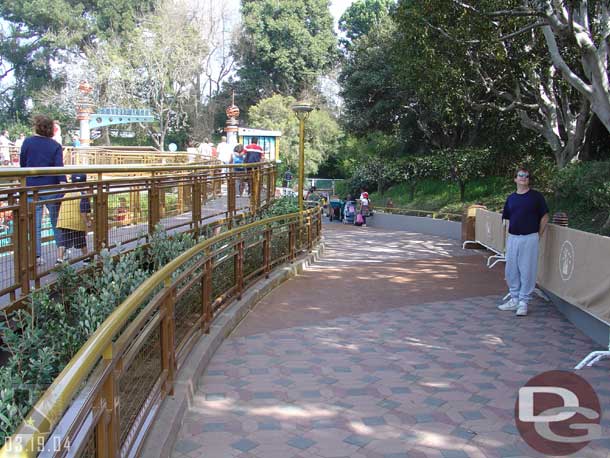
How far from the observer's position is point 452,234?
18.3 m

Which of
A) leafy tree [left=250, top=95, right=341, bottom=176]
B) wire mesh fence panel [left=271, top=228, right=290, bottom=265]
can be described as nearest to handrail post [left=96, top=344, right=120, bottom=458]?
wire mesh fence panel [left=271, top=228, right=290, bottom=265]

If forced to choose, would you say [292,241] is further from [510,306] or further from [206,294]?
[206,294]

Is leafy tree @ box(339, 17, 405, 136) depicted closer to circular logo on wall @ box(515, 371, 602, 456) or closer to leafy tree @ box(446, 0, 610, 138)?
Result: leafy tree @ box(446, 0, 610, 138)

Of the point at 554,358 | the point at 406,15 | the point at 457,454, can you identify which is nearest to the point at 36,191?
the point at 457,454

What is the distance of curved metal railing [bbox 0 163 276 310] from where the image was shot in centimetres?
424

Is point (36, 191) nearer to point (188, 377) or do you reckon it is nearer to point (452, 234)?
point (188, 377)

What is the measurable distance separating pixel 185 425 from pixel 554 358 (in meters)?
3.52

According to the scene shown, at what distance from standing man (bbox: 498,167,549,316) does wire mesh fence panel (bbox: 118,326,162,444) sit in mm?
4790

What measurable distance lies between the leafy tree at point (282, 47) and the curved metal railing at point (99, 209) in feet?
135

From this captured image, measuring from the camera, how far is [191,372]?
175 inches

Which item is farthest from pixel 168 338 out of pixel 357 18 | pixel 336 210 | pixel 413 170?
pixel 357 18

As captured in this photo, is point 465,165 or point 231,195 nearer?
point 231,195

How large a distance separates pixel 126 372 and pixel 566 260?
549cm

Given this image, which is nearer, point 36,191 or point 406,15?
point 36,191
